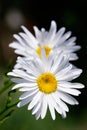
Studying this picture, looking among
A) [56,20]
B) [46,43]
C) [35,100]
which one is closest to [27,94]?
[35,100]

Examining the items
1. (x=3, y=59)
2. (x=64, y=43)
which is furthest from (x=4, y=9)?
(x=64, y=43)

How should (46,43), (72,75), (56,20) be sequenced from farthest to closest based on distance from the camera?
(56,20) < (46,43) < (72,75)

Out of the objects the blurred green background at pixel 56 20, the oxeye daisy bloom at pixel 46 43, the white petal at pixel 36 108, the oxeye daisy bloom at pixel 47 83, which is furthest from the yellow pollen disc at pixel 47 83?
the blurred green background at pixel 56 20

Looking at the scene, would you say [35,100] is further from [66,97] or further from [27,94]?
[66,97]

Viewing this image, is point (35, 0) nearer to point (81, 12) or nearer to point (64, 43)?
point (81, 12)

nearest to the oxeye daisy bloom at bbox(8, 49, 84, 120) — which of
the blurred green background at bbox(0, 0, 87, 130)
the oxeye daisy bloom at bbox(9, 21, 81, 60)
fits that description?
the oxeye daisy bloom at bbox(9, 21, 81, 60)

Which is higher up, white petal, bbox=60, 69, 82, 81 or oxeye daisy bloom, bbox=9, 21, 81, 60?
oxeye daisy bloom, bbox=9, 21, 81, 60

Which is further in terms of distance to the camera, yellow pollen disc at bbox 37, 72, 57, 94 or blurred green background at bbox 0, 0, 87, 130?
blurred green background at bbox 0, 0, 87, 130

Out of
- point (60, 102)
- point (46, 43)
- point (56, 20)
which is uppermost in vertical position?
point (56, 20)

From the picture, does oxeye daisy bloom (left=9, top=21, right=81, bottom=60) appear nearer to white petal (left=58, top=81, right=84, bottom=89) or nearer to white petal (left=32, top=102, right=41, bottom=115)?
white petal (left=58, top=81, right=84, bottom=89)
